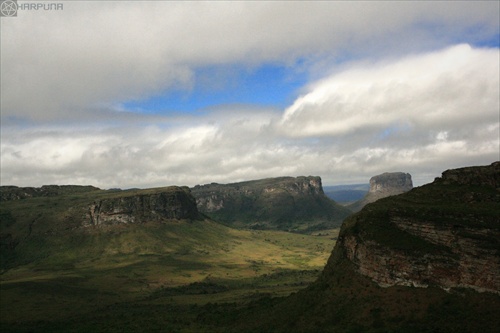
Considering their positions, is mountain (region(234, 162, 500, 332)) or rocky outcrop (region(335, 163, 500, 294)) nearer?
mountain (region(234, 162, 500, 332))

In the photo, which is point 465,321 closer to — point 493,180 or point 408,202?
point 408,202

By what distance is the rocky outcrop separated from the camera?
252 ft

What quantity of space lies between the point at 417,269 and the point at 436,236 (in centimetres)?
786

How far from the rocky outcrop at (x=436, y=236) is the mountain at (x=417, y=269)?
0.57 feet

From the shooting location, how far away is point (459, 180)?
101250mm

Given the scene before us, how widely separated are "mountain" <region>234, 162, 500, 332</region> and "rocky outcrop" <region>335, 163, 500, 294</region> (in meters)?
0.18

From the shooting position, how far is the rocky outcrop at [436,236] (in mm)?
76938

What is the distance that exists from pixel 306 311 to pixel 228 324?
2861cm

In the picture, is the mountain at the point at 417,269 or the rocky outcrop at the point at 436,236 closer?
the mountain at the point at 417,269

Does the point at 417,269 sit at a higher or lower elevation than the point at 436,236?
lower

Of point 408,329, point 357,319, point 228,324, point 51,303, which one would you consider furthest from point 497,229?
point 51,303

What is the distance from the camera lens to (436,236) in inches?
3265

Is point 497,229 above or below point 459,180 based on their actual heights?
below

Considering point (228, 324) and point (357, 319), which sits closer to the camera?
point (357, 319)
